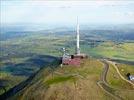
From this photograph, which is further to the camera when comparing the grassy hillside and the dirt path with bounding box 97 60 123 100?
the grassy hillside

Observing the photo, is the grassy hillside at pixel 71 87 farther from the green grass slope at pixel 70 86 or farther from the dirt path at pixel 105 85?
the dirt path at pixel 105 85

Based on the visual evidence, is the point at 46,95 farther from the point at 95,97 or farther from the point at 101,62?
the point at 101,62

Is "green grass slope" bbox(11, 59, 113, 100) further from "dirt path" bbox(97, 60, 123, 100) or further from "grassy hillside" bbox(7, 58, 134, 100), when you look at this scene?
"dirt path" bbox(97, 60, 123, 100)

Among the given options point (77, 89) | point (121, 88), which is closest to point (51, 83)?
point (77, 89)

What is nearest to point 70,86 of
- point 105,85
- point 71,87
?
point 71,87

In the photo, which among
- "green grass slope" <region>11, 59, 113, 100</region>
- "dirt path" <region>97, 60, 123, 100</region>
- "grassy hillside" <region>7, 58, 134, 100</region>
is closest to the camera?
"dirt path" <region>97, 60, 123, 100</region>

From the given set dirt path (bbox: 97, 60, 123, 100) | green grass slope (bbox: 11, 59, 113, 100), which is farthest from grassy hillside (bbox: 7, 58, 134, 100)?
dirt path (bbox: 97, 60, 123, 100)

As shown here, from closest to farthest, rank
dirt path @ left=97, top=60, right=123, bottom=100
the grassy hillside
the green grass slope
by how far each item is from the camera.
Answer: dirt path @ left=97, top=60, right=123, bottom=100
the grassy hillside
the green grass slope

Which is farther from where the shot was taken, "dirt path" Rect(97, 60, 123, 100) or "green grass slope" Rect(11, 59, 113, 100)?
"green grass slope" Rect(11, 59, 113, 100)
